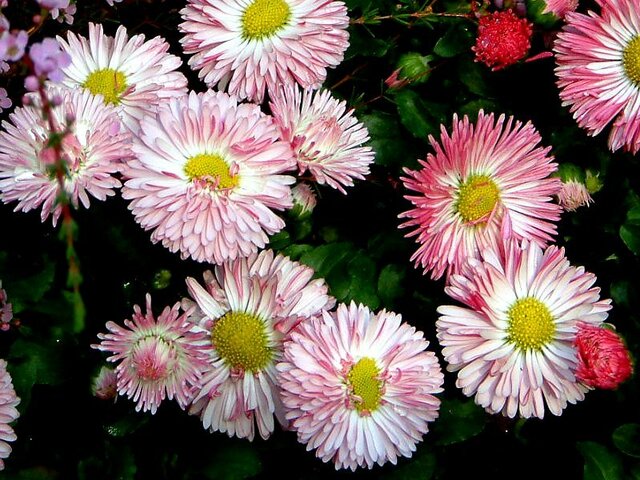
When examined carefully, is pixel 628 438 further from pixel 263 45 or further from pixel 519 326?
pixel 263 45

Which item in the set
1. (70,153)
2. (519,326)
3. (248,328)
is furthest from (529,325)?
(70,153)

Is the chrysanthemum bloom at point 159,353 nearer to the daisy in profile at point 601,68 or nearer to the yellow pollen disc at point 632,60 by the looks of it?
the daisy in profile at point 601,68

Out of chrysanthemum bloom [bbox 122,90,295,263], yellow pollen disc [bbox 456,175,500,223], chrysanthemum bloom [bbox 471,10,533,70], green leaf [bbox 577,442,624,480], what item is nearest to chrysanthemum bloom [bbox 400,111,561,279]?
yellow pollen disc [bbox 456,175,500,223]

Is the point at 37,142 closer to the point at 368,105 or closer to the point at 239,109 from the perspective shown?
the point at 239,109

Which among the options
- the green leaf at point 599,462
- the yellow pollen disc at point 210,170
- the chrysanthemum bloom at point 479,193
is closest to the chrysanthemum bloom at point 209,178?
the yellow pollen disc at point 210,170

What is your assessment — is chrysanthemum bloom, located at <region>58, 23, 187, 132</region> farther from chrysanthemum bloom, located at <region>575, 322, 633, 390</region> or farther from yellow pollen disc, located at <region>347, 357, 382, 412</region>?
chrysanthemum bloom, located at <region>575, 322, 633, 390</region>
